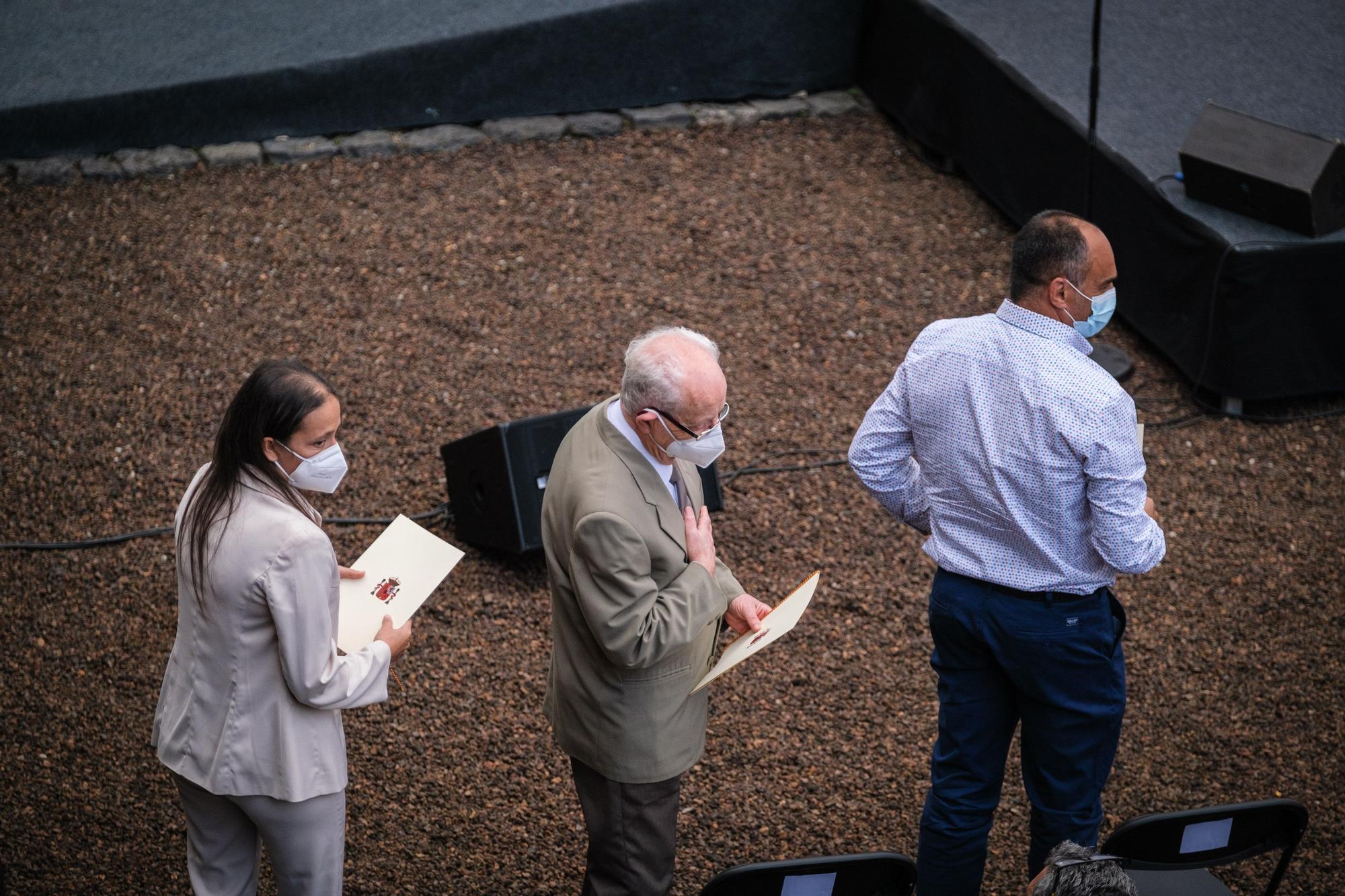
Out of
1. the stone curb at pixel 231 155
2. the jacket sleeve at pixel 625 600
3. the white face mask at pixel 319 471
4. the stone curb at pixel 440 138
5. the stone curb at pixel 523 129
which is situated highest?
the white face mask at pixel 319 471

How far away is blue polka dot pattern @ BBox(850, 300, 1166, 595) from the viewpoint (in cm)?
253

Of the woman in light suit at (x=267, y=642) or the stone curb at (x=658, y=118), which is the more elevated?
the woman in light suit at (x=267, y=642)

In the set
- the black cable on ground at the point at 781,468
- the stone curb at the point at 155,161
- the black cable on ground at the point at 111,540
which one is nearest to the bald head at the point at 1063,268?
the black cable on ground at the point at 781,468

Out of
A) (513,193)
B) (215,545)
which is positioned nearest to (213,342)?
(513,193)

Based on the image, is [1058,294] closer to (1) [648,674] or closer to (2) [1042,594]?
(2) [1042,594]

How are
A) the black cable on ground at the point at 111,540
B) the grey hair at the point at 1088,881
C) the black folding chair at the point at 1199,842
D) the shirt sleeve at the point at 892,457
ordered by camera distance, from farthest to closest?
the black cable on ground at the point at 111,540 < the shirt sleeve at the point at 892,457 < the black folding chair at the point at 1199,842 < the grey hair at the point at 1088,881

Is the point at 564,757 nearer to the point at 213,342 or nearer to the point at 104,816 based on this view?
the point at 104,816

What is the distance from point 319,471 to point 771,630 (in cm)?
101

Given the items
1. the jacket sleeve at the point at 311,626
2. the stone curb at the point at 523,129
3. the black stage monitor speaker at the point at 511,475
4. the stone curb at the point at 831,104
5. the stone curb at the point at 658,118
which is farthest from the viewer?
the stone curb at the point at 831,104

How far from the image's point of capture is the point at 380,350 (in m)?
5.46

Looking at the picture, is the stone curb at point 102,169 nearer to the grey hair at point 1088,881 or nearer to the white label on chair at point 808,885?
the white label on chair at point 808,885

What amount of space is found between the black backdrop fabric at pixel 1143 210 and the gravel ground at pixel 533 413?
0.24m

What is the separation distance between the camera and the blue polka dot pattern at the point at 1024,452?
253cm

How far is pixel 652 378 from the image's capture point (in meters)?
2.41
